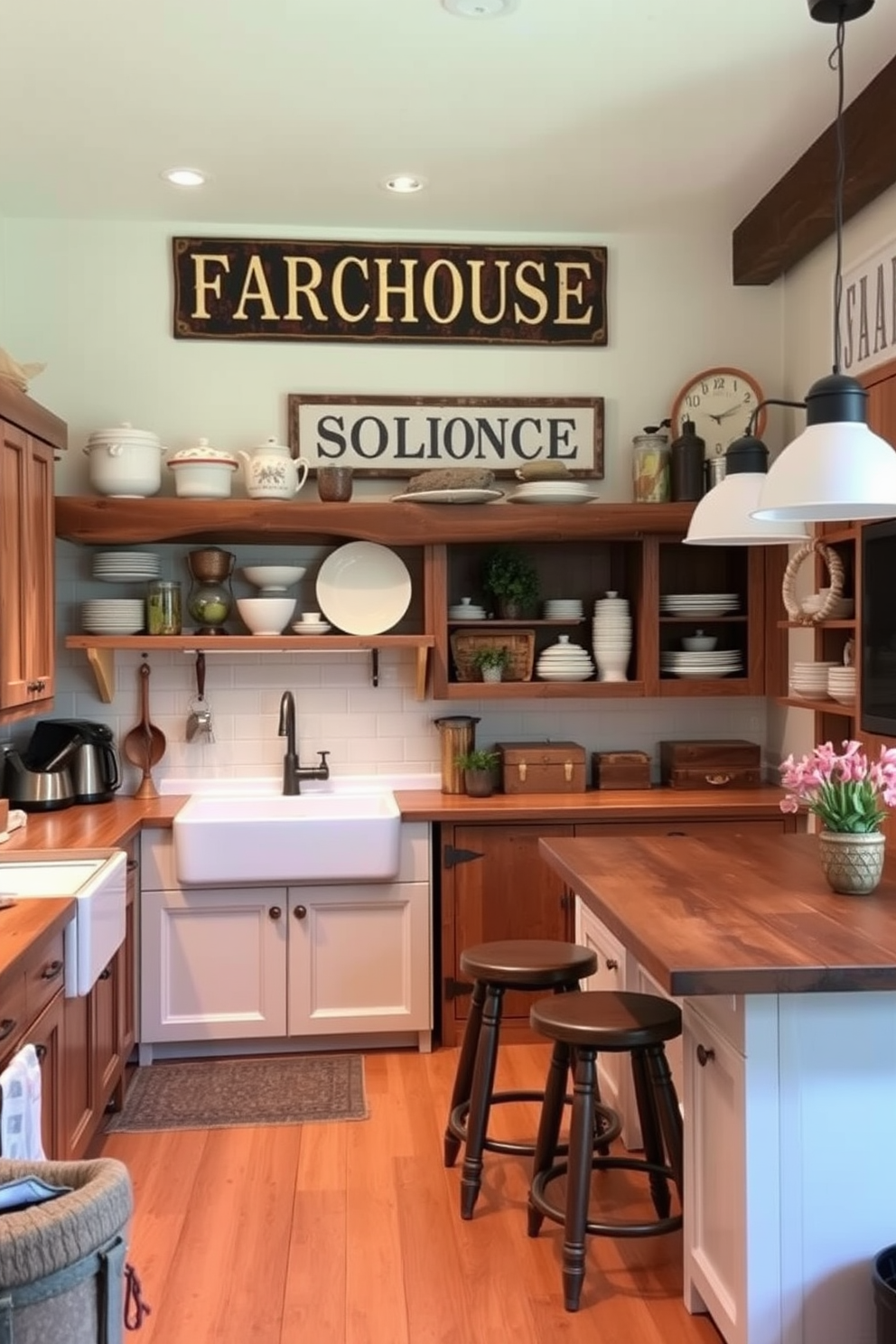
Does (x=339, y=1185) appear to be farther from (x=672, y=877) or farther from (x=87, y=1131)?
(x=672, y=877)

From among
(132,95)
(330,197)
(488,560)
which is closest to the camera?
(132,95)

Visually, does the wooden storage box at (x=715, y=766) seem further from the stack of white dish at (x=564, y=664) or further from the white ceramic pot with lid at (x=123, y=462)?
the white ceramic pot with lid at (x=123, y=462)

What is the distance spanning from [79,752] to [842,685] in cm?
253

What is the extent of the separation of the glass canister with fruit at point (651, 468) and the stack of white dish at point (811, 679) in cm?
86

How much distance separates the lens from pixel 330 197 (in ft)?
13.1

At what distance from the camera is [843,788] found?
2412mm

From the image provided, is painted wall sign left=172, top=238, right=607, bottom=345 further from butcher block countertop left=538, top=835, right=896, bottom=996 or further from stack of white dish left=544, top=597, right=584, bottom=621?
butcher block countertop left=538, top=835, right=896, bottom=996

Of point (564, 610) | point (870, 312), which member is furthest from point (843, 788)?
point (564, 610)

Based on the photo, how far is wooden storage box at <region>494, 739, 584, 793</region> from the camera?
4.16 m

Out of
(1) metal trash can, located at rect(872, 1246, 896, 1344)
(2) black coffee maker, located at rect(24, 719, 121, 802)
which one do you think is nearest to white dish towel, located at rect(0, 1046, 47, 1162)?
(1) metal trash can, located at rect(872, 1246, 896, 1344)

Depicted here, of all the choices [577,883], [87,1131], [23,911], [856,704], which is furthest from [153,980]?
[856,704]

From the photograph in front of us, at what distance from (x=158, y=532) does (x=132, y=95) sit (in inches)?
52.7

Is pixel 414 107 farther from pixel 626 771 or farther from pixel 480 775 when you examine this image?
pixel 626 771

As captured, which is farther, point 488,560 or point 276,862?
point 488,560
